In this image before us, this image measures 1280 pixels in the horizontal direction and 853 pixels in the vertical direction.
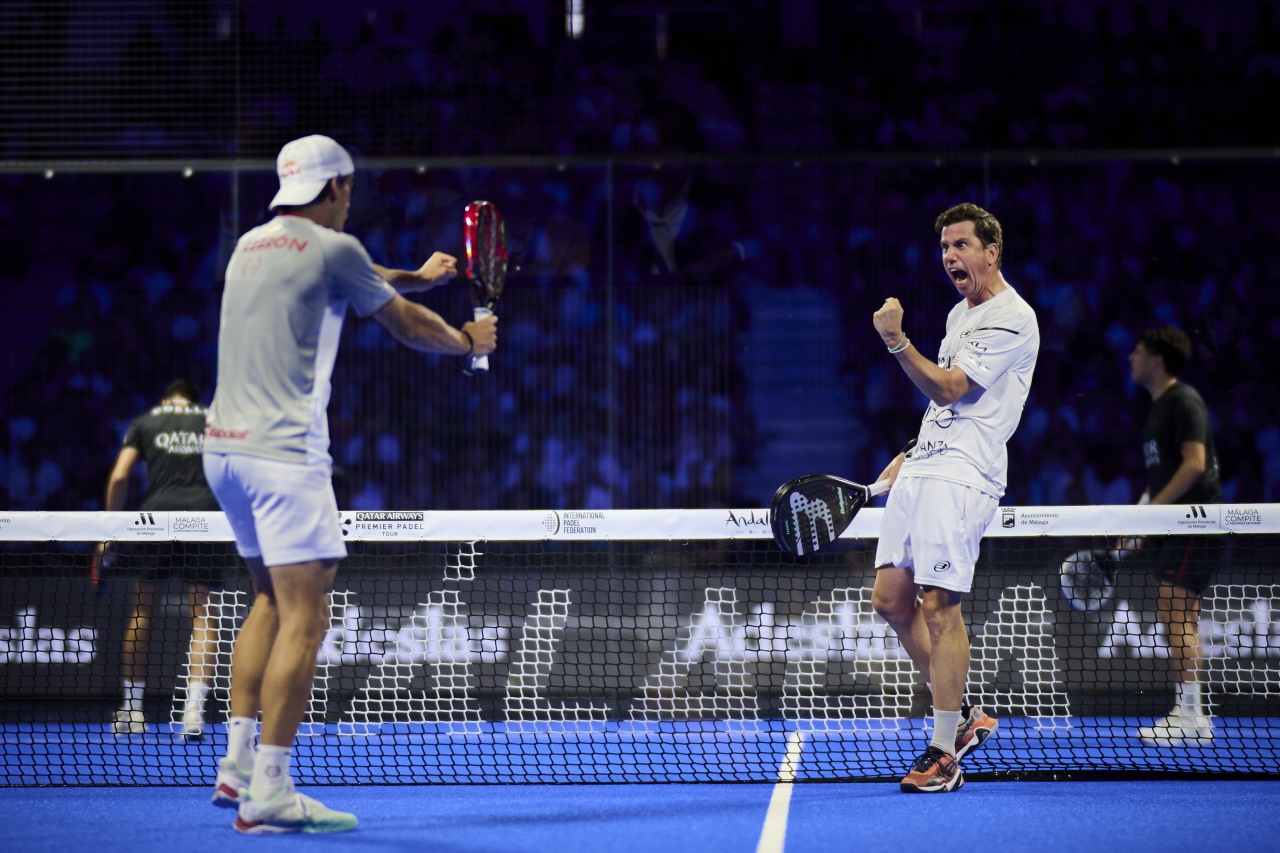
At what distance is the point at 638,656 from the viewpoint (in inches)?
294

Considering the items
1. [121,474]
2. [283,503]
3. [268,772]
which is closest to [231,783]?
→ [268,772]

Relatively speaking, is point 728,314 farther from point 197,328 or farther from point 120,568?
point 120,568

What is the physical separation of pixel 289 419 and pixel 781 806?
2.04 metres

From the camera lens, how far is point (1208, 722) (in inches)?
243

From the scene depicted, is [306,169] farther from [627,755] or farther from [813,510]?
[627,755]

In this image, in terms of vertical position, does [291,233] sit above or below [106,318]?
below

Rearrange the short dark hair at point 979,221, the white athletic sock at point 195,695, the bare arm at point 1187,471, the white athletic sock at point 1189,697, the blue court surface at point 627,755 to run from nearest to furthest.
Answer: the short dark hair at point 979,221 → the blue court surface at point 627,755 → the white athletic sock at point 1189,697 → the white athletic sock at point 195,695 → the bare arm at point 1187,471

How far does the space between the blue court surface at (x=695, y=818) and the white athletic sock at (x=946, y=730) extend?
167 mm

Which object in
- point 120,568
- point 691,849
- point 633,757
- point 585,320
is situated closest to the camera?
point 691,849

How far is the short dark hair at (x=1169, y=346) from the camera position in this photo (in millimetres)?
6773

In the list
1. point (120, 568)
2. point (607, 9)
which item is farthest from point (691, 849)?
point (607, 9)

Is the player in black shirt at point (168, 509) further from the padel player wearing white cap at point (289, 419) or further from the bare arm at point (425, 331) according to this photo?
the bare arm at point (425, 331)

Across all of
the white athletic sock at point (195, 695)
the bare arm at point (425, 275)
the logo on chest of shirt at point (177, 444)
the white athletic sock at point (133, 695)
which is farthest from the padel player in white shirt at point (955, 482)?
the logo on chest of shirt at point (177, 444)

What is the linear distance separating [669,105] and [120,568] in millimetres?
4653
